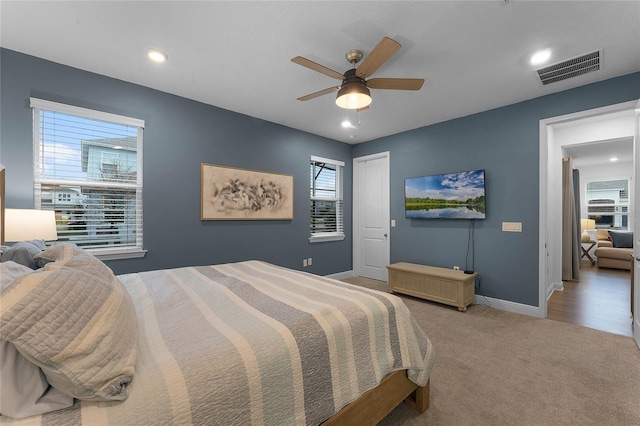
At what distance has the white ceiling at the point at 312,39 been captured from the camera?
1.88 meters

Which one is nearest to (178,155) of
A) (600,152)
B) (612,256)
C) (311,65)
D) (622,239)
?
(311,65)

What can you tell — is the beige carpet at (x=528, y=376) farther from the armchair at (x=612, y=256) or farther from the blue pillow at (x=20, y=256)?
the armchair at (x=612, y=256)

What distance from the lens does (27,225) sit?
206cm

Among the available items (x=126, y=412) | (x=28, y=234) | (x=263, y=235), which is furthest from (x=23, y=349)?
(x=263, y=235)

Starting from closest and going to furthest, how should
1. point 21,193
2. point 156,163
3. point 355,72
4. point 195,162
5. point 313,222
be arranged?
1. point 355,72
2. point 21,193
3. point 156,163
4. point 195,162
5. point 313,222

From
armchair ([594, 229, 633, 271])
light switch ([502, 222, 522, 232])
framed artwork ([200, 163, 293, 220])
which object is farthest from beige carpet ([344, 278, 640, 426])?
armchair ([594, 229, 633, 271])

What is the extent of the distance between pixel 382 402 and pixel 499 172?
11.1 feet

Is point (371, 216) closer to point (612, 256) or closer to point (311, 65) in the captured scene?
point (311, 65)

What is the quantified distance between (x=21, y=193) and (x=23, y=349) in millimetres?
2626

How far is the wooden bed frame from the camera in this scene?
4.11 feet

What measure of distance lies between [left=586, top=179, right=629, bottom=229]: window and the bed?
8732mm

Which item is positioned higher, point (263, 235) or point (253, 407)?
point (263, 235)

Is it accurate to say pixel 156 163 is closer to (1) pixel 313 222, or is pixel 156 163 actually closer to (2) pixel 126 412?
(1) pixel 313 222

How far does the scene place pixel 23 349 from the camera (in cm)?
71
